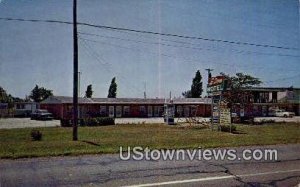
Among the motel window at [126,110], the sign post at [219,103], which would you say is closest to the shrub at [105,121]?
the sign post at [219,103]

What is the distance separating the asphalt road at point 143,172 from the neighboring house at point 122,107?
43.3 m

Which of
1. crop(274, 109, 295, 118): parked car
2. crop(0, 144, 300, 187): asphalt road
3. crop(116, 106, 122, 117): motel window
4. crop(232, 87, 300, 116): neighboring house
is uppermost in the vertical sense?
crop(232, 87, 300, 116): neighboring house

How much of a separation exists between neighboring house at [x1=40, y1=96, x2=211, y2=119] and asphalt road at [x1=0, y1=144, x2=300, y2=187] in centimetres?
4328

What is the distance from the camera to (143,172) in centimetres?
1066

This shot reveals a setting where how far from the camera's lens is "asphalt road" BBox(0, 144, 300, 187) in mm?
9289

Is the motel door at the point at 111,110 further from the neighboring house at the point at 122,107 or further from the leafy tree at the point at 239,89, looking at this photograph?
the leafy tree at the point at 239,89

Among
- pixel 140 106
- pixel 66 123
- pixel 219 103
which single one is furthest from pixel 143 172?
pixel 140 106

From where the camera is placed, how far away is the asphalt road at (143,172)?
929cm

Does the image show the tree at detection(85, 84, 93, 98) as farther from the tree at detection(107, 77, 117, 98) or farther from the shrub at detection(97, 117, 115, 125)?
the shrub at detection(97, 117, 115, 125)

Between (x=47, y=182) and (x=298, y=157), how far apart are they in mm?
10224

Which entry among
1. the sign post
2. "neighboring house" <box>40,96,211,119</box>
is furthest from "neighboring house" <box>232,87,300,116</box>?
the sign post

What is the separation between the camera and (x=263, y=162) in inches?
503

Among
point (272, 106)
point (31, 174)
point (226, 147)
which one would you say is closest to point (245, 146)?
point (226, 147)

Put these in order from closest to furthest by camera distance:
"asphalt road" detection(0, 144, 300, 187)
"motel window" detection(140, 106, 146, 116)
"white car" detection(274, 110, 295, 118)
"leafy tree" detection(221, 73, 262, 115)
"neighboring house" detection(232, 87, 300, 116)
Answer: "asphalt road" detection(0, 144, 300, 187), "leafy tree" detection(221, 73, 262, 115), "motel window" detection(140, 106, 146, 116), "white car" detection(274, 110, 295, 118), "neighboring house" detection(232, 87, 300, 116)
